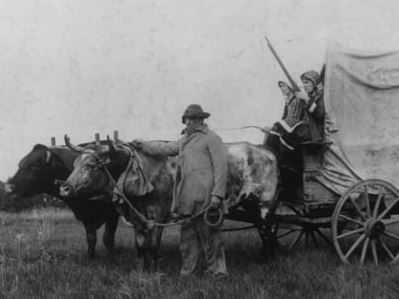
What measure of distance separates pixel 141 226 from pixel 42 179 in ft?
7.08

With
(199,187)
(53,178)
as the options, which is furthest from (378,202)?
(53,178)

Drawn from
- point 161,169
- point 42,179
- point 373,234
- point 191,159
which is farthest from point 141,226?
point 373,234

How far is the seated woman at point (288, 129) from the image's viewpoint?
770cm

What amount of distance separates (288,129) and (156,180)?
1914 mm

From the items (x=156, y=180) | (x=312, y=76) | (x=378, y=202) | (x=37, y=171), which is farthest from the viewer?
(x=37, y=171)

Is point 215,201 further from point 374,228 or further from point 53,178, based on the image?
point 53,178

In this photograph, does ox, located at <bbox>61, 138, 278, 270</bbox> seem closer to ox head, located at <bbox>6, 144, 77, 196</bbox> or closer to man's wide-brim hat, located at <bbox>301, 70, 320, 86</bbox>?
ox head, located at <bbox>6, 144, 77, 196</bbox>

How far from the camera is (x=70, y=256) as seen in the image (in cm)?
866

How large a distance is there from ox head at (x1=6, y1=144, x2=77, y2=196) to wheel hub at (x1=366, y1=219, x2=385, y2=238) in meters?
4.50

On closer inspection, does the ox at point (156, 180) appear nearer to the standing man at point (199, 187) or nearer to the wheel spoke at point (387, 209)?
the standing man at point (199, 187)

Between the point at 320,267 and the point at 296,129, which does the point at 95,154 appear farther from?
the point at 320,267

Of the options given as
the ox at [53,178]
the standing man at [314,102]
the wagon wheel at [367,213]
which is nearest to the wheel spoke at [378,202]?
the wagon wheel at [367,213]

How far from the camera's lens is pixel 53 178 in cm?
879

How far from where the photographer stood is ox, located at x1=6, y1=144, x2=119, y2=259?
8.67 meters
